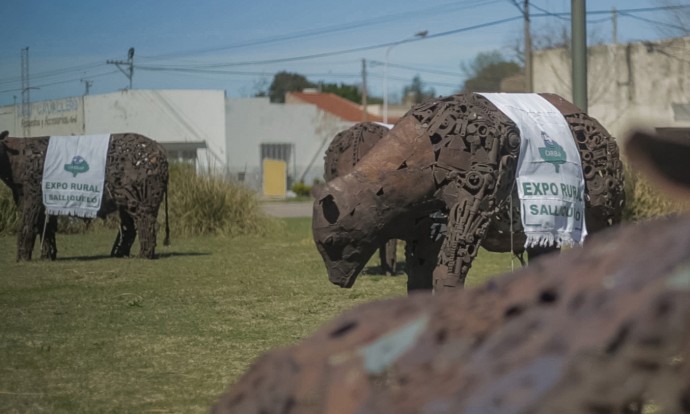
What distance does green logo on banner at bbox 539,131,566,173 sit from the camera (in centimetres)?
880

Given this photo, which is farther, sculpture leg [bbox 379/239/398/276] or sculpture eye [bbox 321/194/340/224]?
sculpture leg [bbox 379/239/398/276]

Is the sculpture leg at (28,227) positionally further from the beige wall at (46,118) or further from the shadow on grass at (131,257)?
the beige wall at (46,118)

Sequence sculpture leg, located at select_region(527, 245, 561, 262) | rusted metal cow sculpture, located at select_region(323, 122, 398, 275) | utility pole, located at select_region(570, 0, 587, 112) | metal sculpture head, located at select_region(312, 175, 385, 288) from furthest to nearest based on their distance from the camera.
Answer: rusted metal cow sculpture, located at select_region(323, 122, 398, 275) < utility pole, located at select_region(570, 0, 587, 112) < sculpture leg, located at select_region(527, 245, 561, 262) < metal sculpture head, located at select_region(312, 175, 385, 288)

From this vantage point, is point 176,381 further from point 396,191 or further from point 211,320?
point 211,320

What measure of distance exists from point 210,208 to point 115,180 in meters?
7.32

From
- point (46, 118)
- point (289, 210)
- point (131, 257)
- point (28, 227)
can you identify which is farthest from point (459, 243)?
point (289, 210)

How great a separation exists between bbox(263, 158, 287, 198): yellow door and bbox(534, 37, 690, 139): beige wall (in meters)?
20.8

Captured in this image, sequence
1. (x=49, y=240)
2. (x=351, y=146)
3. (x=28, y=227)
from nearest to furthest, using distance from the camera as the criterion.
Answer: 1. (x=351, y=146)
2. (x=28, y=227)
3. (x=49, y=240)

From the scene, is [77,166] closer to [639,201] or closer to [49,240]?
[49,240]

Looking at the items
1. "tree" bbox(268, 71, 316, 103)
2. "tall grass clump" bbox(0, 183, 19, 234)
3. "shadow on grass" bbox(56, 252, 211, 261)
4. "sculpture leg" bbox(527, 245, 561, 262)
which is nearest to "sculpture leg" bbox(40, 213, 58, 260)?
"shadow on grass" bbox(56, 252, 211, 261)

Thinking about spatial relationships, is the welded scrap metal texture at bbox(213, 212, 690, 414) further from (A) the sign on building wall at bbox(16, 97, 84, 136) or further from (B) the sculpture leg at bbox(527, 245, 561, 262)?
(A) the sign on building wall at bbox(16, 97, 84, 136)

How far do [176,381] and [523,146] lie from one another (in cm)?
336

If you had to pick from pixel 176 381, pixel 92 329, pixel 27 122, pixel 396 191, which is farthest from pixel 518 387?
pixel 27 122

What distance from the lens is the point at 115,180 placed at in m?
17.0
